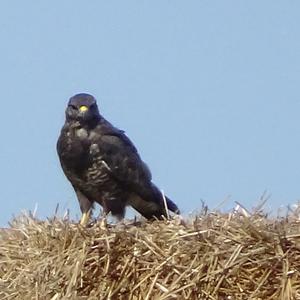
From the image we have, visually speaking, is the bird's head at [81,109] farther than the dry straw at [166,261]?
Yes

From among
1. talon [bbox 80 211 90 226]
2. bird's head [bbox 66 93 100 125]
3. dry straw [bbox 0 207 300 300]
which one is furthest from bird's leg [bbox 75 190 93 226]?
dry straw [bbox 0 207 300 300]

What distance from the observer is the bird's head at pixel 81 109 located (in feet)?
22.2

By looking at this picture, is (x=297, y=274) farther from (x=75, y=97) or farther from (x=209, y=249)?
(x=75, y=97)

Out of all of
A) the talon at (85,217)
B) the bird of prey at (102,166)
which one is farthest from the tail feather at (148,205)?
the talon at (85,217)

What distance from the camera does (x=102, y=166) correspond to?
700 cm

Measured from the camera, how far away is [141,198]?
7250 millimetres

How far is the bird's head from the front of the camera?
22.2ft

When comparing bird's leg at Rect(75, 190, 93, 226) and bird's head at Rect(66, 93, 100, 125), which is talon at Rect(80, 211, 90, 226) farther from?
bird's head at Rect(66, 93, 100, 125)

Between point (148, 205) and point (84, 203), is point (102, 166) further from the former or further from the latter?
point (148, 205)

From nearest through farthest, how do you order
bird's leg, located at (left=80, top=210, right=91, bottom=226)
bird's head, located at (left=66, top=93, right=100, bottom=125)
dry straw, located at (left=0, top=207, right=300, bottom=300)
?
dry straw, located at (left=0, top=207, right=300, bottom=300) → bird's leg, located at (left=80, top=210, right=91, bottom=226) → bird's head, located at (left=66, top=93, right=100, bottom=125)

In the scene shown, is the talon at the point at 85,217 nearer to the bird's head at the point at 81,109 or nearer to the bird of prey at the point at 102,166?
the bird of prey at the point at 102,166

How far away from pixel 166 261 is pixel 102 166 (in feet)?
7.51

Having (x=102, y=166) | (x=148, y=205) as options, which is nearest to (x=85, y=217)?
(x=102, y=166)

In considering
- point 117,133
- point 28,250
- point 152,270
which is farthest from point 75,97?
point 152,270
